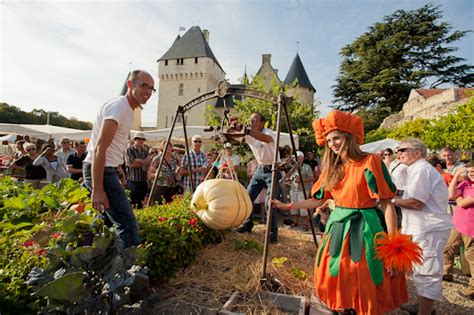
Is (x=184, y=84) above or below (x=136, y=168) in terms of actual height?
above

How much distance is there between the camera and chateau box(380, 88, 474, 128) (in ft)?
64.0

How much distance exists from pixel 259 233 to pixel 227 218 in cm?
174

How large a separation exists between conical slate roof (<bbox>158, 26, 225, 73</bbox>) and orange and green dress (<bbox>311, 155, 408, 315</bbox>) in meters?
41.2

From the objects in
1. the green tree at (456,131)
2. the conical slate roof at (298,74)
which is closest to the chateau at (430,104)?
the green tree at (456,131)

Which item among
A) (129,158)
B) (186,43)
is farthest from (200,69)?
(129,158)

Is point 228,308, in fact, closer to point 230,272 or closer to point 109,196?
point 230,272

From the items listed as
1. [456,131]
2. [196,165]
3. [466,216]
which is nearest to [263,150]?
[196,165]

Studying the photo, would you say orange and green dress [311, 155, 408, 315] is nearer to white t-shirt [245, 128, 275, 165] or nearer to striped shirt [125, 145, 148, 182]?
white t-shirt [245, 128, 275, 165]

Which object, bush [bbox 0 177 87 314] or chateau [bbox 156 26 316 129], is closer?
bush [bbox 0 177 87 314]

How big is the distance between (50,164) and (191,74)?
3693cm

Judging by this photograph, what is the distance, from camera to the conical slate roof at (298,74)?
39281mm

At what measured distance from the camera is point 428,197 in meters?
2.71

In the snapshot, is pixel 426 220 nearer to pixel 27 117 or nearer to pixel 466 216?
pixel 466 216

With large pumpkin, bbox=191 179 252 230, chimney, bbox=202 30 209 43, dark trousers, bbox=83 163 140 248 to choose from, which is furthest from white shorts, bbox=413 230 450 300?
chimney, bbox=202 30 209 43
